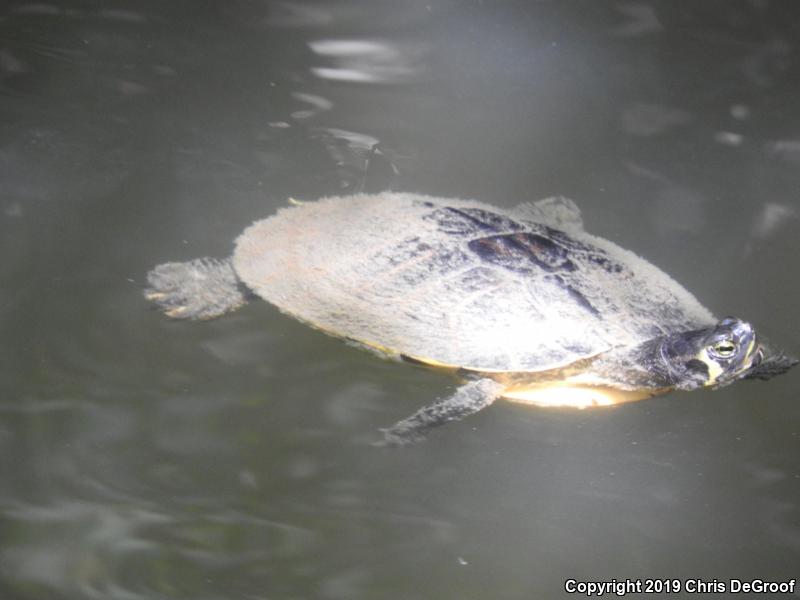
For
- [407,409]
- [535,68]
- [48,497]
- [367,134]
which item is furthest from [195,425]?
[535,68]

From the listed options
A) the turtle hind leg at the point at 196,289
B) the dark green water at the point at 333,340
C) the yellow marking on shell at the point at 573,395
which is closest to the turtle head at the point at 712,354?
the yellow marking on shell at the point at 573,395

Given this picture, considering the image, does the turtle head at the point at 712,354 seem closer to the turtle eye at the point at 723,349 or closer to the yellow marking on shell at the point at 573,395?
the turtle eye at the point at 723,349

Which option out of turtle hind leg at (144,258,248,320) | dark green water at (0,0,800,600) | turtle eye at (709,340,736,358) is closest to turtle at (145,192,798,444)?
turtle eye at (709,340,736,358)

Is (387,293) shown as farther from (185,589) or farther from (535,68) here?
(535,68)

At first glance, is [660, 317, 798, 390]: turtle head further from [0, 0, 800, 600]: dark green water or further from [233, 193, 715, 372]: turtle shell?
Result: [0, 0, 800, 600]: dark green water

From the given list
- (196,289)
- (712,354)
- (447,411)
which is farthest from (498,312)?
(196,289)

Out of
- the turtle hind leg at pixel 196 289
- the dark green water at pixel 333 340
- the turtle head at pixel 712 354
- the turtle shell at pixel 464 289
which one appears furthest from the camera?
the turtle hind leg at pixel 196 289
